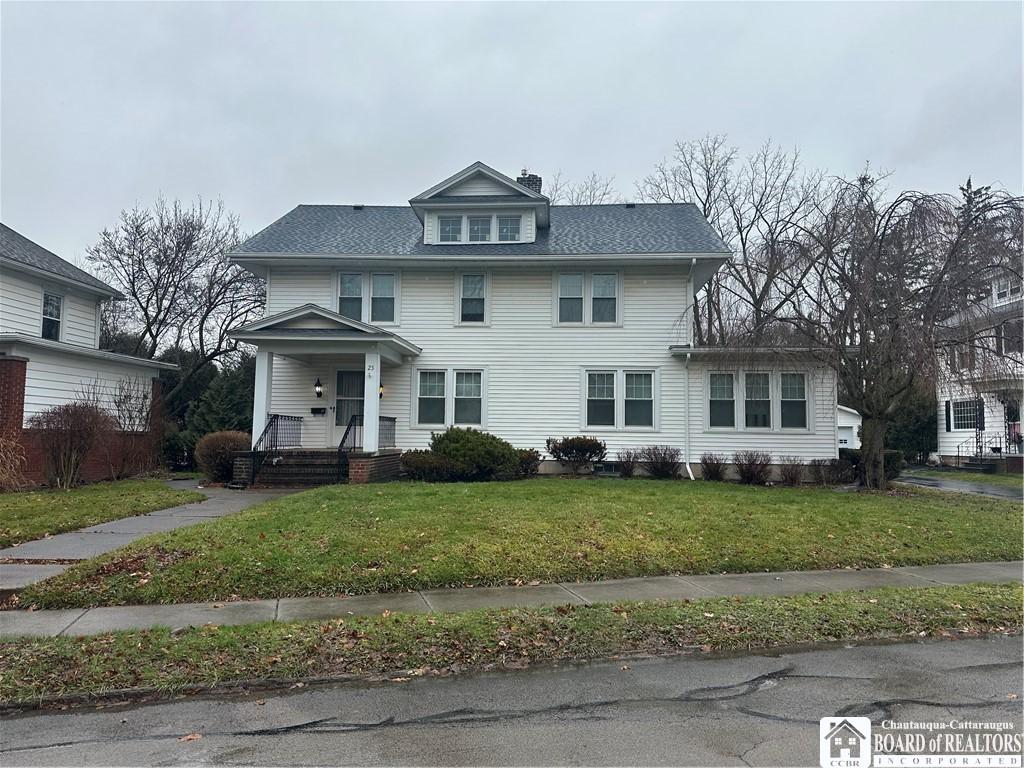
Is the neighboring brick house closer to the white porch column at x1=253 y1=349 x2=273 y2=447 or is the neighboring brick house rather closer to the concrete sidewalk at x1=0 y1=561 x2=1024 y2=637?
the white porch column at x1=253 y1=349 x2=273 y2=447

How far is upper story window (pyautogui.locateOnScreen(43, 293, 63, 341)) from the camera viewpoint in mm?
18891

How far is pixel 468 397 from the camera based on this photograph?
1827 cm

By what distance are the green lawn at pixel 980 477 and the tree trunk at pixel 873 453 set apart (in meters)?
6.88

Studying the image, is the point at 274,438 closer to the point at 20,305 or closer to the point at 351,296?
the point at 351,296

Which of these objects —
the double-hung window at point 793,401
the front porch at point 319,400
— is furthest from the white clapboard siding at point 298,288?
the double-hung window at point 793,401

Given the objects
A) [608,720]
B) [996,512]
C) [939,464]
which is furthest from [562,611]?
[939,464]

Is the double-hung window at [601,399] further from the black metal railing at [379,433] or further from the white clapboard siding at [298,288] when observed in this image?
the white clapboard siding at [298,288]

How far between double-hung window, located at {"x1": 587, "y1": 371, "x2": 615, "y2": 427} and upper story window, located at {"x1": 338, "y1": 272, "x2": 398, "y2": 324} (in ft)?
19.0

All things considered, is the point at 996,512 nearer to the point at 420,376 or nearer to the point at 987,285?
the point at 987,285

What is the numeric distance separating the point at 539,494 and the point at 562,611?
21.0 feet

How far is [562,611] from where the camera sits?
19.6 ft

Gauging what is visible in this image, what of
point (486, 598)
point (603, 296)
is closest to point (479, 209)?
point (603, 296)

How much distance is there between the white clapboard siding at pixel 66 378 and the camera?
16.2m

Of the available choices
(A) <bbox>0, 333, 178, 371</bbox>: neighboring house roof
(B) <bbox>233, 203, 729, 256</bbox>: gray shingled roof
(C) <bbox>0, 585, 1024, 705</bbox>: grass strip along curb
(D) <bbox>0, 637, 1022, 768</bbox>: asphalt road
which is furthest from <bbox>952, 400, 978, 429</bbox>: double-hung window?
(A) <bbox>0, 333, 178, 371</bbox>: neighboring house roof
